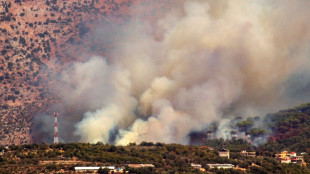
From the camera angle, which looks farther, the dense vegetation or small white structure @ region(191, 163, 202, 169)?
small white structure @ region(191, 163, 202, 169)

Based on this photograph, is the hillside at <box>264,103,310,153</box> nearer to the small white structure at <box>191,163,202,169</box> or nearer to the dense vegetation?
the dense vegetation

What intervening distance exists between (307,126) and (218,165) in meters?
37.6

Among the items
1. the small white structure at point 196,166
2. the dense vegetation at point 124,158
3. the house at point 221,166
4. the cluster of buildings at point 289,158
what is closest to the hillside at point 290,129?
the cluster of buildings at point 289,158

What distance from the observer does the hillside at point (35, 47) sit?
119938 millimetres

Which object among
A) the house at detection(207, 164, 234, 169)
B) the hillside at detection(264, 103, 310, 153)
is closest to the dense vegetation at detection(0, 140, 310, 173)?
the house at detection(207, 164, 234, 169)

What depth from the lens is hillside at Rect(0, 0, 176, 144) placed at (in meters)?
120

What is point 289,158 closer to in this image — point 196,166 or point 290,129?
point 196,166

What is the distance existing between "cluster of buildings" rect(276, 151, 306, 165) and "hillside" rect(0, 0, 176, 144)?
129ft

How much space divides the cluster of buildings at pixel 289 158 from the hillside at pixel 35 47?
39.2 m

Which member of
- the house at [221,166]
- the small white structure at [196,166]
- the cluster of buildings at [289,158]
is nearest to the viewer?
the small white structure at [196,166]

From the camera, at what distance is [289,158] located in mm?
104562

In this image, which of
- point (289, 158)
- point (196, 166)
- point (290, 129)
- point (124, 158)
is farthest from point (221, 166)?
point (290, 129)

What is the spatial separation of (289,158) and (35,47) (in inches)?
1988

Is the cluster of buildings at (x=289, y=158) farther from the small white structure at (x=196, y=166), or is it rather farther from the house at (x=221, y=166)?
the small white structure at (x=196, y=166)
